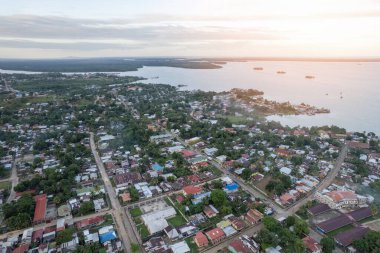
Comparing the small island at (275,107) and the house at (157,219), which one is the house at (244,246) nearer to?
the house at (157,219)

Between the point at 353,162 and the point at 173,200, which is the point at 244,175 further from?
the point at 353,162

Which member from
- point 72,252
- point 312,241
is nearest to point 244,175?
point 312,241

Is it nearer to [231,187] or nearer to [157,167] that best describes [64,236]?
[157,167]

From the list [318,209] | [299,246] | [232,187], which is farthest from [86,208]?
[318,209]

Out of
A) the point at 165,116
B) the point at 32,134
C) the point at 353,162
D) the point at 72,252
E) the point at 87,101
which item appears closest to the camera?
the point at 72,252

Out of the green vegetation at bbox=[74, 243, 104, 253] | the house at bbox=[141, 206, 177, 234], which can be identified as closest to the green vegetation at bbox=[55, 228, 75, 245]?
the green vegetation at bbox=[74, 243, 104, 253]

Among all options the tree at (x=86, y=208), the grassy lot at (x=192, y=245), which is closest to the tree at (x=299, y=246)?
the grassy lot at (x=192, y=245)
